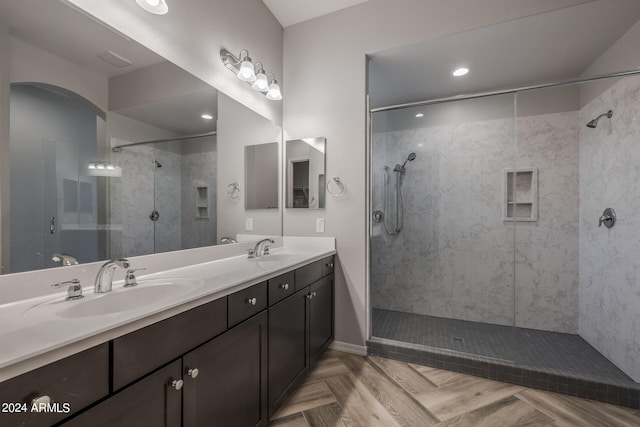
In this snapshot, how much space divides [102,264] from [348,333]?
5.95 ft

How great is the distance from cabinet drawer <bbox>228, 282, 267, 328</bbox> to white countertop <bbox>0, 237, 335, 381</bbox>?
0.03m

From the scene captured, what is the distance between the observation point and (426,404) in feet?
5.38

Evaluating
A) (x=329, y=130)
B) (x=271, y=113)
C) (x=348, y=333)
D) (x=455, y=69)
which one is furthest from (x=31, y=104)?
(x=455, y=69)

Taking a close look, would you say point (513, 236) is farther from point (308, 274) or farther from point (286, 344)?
point (286, 344)

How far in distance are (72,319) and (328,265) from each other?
1649 millimetres

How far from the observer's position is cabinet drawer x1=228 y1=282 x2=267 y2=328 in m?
1.16

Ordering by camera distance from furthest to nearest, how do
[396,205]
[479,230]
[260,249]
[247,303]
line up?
[396,205]
[479,230]
[260,249]
[247,303]

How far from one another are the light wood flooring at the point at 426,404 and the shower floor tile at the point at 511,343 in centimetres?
19

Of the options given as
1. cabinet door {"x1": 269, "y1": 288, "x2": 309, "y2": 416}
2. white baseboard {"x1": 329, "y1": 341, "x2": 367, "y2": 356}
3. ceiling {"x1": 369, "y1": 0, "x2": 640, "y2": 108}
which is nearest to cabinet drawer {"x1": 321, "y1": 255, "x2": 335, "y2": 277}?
cabinet door {"x1": 269, "y1": 288, "x2": 309, "y2": 416}

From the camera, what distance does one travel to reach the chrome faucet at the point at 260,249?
2.04 meters

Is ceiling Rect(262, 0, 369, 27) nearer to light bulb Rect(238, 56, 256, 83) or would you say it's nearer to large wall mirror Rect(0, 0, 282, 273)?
light bulb Rect(238, 56, 256, 83)

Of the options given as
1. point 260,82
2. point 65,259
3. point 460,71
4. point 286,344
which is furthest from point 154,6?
point 460,71

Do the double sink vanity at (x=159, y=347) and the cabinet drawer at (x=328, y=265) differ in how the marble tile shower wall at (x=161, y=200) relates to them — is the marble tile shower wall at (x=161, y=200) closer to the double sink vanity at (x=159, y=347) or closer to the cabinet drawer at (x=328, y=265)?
the double sink vanity at (x=159, y=347)

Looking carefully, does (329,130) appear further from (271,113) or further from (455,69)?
(455,69)
